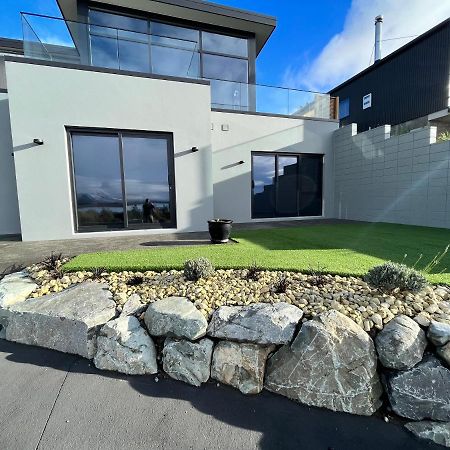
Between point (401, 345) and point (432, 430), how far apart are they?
1.71 feet

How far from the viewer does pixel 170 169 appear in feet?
21.1

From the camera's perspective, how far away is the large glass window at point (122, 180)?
234 inches

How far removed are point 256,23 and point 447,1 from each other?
6614 mm

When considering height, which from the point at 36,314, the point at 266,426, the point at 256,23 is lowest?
the point at 266,426

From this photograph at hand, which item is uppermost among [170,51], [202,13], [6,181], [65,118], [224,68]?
[202,13]

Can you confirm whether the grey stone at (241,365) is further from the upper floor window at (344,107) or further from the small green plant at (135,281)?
the upper floor window at (344,107)

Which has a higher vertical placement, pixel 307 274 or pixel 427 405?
pixel 307 274

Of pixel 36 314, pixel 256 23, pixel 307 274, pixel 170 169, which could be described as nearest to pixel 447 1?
pixel 256 23

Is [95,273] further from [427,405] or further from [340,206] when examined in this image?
[340,206]

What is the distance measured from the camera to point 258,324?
206 cm

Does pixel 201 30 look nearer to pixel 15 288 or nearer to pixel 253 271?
pixel 253 271

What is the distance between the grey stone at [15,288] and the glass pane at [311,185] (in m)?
8.21

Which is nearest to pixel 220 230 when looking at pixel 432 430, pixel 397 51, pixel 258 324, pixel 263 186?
Result: pixel 258 324

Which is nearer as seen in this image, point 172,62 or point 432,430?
point 432,430
